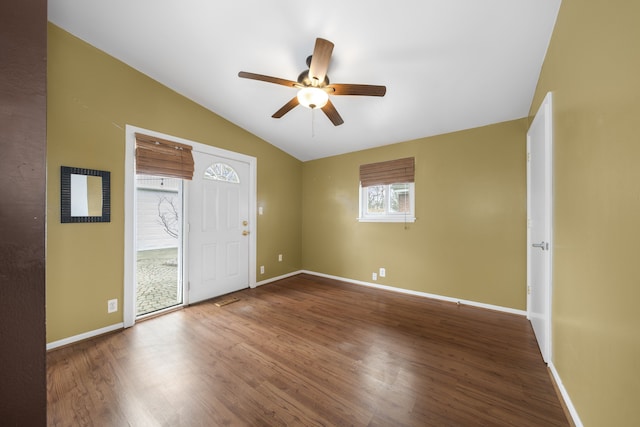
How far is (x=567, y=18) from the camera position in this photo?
1447 mm

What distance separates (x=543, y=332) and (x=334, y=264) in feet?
9.15

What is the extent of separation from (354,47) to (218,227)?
8.85 ft

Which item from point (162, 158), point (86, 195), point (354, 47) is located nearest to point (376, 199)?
point (354, 47)

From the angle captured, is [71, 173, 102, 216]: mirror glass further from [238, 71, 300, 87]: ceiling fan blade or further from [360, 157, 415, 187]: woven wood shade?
[360, 157, 415, 187]: woven wood shade

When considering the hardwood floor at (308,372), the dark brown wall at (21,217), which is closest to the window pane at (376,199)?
the hardwood floor at (308,372)

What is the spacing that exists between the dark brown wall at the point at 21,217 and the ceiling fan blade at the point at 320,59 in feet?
4.55

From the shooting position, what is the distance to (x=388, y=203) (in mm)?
3717

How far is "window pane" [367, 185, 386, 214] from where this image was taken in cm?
379

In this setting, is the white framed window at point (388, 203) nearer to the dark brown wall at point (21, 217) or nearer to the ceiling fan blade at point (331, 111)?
the ceiling fan blade at point (331, 111)

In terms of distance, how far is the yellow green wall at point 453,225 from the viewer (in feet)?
9.03

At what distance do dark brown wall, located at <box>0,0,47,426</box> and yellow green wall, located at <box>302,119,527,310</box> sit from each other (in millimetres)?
3499

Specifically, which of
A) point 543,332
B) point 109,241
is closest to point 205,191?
point 109,241

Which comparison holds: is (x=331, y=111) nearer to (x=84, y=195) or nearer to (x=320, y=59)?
(x=320, y=59)

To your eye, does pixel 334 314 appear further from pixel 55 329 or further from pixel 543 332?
pixel 55 329
